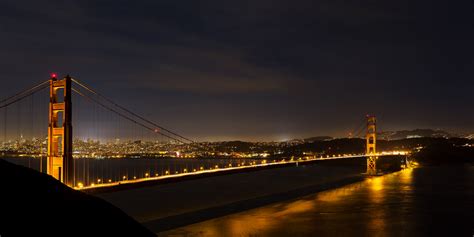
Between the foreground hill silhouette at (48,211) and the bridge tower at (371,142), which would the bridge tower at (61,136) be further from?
the bridge tower at (371,142)

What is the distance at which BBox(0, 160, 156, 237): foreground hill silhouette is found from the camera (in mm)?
8547

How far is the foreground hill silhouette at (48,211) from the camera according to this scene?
8547mm

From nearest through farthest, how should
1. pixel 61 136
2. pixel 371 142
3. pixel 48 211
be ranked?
1. pixel 48 211
2. pixel 61 136
3. pixel 371 142

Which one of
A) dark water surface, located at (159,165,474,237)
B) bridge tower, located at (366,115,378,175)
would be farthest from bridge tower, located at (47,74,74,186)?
bridge tower, located at (366,115,378,175)

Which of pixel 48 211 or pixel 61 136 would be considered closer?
pixel 48 211

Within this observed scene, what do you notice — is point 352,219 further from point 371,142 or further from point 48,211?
point 371,142

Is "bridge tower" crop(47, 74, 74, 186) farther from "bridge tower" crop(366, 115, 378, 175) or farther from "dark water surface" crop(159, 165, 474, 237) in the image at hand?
"bridge tower" crop(366, 115, 378, 175)

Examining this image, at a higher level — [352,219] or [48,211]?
[48,211]

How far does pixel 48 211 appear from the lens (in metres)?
9.27

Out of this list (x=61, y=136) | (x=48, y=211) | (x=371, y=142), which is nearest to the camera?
(x=48, y=211)

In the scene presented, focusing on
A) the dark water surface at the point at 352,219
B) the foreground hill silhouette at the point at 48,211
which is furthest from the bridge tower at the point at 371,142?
the foreground hill silhouette at the point at 48,211

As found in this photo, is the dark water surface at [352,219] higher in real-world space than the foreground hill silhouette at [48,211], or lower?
lower

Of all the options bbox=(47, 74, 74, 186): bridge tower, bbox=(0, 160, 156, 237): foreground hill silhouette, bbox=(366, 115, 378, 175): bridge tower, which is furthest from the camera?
bbox=(366, 115, 378, 175): bridge tower

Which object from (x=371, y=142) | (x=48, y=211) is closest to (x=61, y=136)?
(x=48, y=211)
